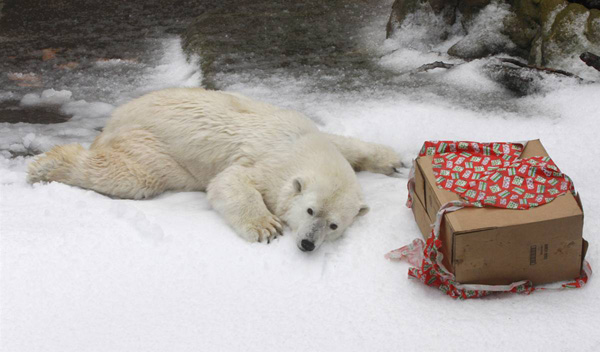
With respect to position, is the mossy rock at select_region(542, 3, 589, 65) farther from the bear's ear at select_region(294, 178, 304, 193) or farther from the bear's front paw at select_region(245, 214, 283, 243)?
the bear's front paw at select_region(245, 214, 283, 243)

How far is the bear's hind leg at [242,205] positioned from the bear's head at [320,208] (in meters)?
0.17

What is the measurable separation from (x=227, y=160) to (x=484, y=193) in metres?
1.83

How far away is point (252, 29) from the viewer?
271 inches

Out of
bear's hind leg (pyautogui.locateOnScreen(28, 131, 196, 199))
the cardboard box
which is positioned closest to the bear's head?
the cardboard box

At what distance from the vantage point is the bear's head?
3428mm

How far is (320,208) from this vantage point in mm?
3531

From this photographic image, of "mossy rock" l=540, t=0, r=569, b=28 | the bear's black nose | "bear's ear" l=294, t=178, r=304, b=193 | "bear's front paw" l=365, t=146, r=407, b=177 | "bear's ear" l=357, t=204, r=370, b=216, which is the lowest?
"bear's front paw" l=365, t=146, r=407, b=177

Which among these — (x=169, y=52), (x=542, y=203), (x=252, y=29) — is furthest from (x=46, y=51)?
(x=542, y=203)

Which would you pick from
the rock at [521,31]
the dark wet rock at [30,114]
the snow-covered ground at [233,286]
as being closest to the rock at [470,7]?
the rock at [521,31]

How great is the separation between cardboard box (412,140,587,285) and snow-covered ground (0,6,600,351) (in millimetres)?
124

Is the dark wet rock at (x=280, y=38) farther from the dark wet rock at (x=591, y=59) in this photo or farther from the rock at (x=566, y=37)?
the dark wet rock at (x=591, y=59)

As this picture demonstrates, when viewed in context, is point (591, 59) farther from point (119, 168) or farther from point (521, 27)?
point (119, 168)

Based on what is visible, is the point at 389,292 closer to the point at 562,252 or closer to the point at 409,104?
the point at 562,252

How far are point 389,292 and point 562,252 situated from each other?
2.93 ft
